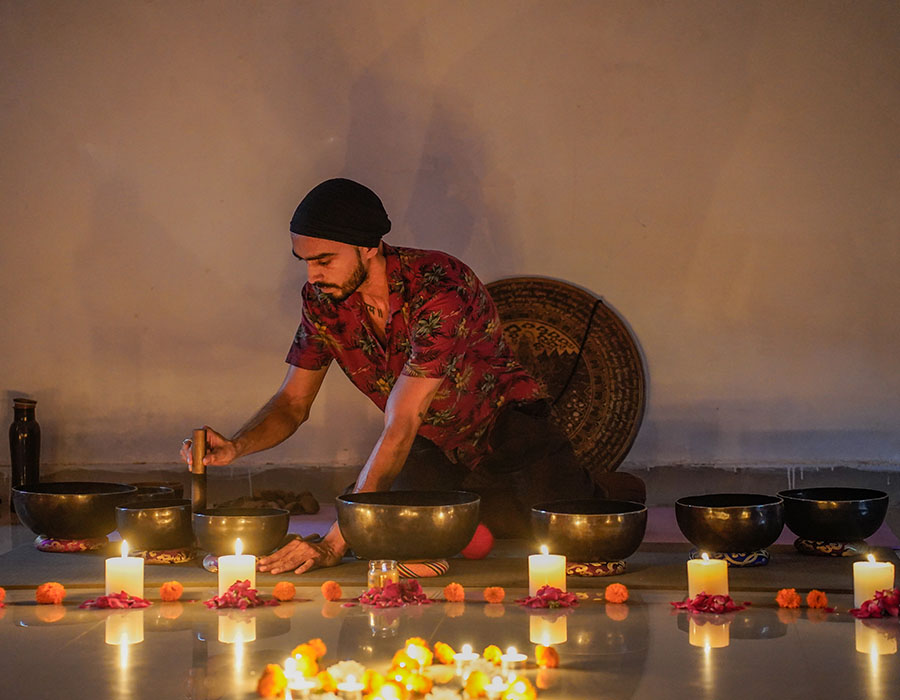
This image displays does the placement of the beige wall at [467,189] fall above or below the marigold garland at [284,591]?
above

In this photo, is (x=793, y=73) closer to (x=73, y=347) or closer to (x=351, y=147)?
(x=351, y=147)

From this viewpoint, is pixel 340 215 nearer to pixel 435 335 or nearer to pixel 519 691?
pixel 435 335

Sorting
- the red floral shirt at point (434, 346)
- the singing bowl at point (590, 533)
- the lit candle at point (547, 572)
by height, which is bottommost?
the lit candle at point (547, 572)

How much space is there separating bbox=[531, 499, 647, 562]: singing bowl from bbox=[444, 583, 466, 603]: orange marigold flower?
37 centimetres

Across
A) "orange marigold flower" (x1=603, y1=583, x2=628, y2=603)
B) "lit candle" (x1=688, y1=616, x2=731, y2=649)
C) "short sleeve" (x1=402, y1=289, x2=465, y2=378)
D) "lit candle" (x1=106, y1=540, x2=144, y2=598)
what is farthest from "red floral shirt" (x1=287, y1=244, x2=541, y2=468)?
"lit candle" (x1=688, y1=616, x2=731, y2=649)

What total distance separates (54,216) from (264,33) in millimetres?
1223

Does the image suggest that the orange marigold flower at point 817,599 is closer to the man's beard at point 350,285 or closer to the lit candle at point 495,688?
the lit candle at point 495,688

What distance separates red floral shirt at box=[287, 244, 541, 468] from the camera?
125 inches

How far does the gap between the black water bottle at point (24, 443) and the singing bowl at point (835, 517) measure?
10.0ft

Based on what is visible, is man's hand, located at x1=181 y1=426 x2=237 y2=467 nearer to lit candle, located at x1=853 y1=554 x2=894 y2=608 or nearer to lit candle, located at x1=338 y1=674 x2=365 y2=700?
lit candle, located at x1=338 y1=674 x2=365 y2=700

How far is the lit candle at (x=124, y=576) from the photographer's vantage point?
270 centimetres

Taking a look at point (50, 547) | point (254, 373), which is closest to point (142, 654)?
point (50, 547)

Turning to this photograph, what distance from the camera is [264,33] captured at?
4.93 metres

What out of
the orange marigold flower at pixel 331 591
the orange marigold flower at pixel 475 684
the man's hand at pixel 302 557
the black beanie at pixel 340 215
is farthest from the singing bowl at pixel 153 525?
the orange marigold flower at pixel 475 684
